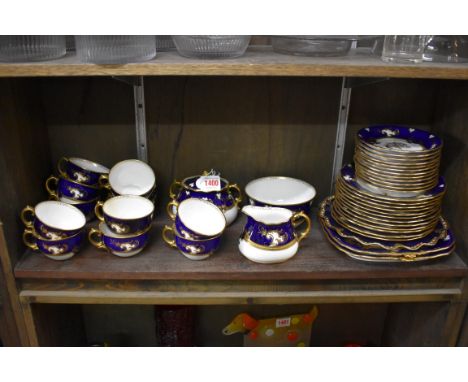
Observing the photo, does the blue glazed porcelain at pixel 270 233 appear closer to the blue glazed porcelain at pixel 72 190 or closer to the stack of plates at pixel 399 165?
the stack of plates at pixel 399 165

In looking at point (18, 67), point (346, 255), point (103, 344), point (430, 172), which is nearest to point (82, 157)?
point (18, 67)

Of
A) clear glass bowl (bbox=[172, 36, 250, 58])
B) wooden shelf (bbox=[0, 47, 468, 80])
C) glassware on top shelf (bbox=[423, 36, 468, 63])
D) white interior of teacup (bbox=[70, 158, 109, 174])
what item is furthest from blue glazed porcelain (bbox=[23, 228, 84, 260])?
glassware on top shelf (bbox=[423, 36, 468, 63])

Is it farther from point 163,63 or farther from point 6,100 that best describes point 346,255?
point 6,100

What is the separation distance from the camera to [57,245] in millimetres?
1067

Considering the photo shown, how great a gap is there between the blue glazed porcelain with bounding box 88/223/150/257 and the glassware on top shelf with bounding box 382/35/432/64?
68 cm

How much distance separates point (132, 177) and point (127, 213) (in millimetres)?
115

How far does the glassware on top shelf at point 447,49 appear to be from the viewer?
987 mm

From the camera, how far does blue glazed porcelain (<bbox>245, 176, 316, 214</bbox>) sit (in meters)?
1.23

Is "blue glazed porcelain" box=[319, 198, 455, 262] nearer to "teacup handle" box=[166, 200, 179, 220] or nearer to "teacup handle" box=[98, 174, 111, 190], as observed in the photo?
"teacup handle" box=[166, 200, 179, 220]

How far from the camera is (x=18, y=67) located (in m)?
0.88

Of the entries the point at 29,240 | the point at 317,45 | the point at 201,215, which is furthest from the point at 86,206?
the point at 317,45

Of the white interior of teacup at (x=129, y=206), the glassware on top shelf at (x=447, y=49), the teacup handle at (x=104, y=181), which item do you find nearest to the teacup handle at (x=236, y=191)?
the white interior of teacup at (x=129, y=206)

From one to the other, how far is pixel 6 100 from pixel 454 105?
1.05 meters

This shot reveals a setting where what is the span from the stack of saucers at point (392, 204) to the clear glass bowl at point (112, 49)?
0.54 meters
